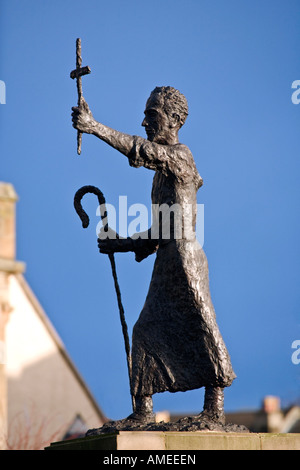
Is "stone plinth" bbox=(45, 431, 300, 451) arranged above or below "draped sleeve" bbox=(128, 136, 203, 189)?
below

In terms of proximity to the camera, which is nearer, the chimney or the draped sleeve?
Answer: the draped sleeve

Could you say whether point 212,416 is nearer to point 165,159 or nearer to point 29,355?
point 165,159

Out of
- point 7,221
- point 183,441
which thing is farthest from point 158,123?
point 7,221

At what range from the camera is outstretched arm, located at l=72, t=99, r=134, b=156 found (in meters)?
7.41

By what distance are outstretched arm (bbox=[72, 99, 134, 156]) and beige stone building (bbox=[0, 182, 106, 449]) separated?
19764mm

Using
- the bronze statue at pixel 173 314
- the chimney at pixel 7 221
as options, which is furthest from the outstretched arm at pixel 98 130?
the chimney at pixel 7 221

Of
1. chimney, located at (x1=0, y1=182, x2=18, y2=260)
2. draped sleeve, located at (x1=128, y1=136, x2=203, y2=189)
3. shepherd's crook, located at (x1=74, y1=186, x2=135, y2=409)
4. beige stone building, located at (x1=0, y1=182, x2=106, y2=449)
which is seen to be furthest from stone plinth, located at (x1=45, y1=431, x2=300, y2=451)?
chimney, located at (x1=0, y1=182, x2=18, y2=260)

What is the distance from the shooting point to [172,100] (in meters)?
8.02

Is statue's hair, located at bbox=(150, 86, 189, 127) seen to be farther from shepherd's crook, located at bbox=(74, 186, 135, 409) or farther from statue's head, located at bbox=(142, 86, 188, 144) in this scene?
shepherd's crook, located at bbox=(74, 186, 135, 409)

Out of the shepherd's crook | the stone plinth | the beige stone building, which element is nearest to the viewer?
the stone plinth

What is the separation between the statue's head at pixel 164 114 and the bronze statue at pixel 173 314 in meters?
0.15

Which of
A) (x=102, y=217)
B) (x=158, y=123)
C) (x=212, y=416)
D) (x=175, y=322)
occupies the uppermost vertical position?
(x=158, y=123)

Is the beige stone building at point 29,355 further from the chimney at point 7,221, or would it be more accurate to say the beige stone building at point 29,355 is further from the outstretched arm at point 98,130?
the outstretched arm at point 98,130

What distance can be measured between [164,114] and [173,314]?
61.1 inches
